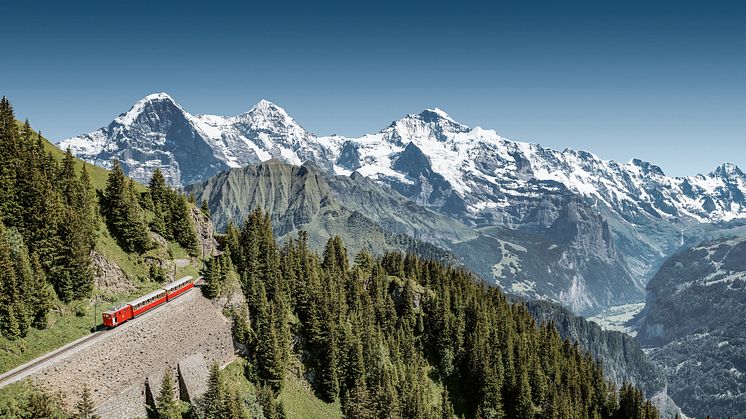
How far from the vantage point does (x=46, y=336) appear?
221 ft

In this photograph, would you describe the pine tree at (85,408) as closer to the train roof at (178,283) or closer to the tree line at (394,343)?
the train roof at (178,283)

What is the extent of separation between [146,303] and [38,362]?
18145 mm

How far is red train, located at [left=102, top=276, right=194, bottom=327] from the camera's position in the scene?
71.8 meters

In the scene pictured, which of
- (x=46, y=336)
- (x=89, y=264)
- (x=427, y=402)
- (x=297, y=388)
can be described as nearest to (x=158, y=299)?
(x=89, y=264)

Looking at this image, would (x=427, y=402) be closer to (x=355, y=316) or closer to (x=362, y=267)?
(x=355, y=316)

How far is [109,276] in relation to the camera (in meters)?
83.8

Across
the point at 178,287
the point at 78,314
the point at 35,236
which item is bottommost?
the point at 78,314

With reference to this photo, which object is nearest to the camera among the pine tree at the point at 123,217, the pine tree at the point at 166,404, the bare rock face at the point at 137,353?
the bare rock face at the point at 137,353

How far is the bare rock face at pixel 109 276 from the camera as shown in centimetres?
8194

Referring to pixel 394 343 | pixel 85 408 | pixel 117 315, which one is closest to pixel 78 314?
pixel 117 315

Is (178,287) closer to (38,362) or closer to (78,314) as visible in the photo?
(78,314)

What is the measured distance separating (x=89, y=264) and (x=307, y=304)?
166 ft

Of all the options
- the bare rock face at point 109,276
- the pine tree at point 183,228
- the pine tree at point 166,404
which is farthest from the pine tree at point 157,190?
the pine tree at point 166,404

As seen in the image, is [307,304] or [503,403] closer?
[307,304]
